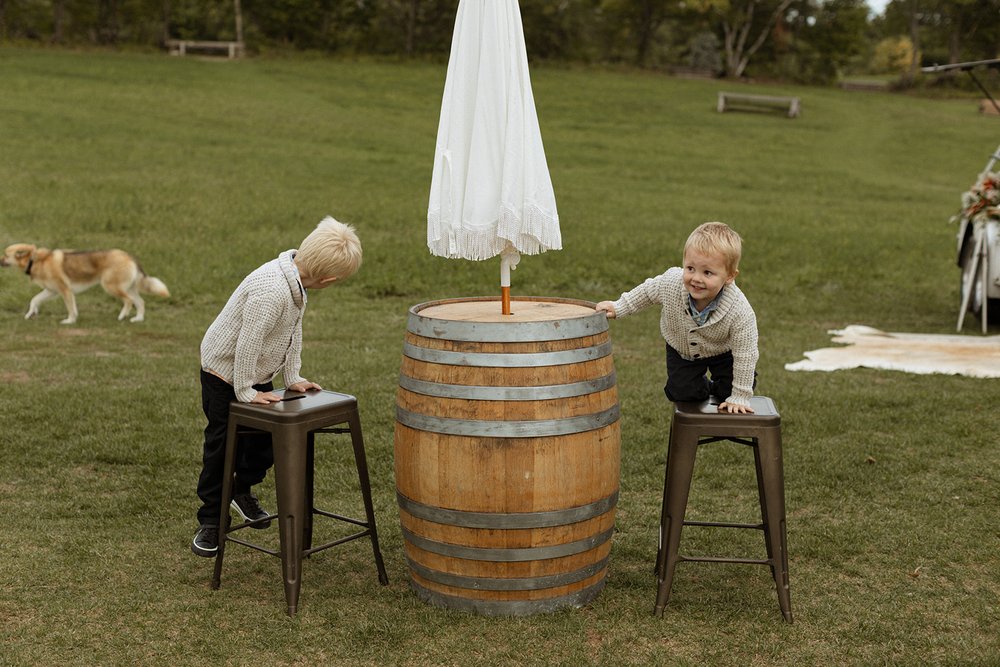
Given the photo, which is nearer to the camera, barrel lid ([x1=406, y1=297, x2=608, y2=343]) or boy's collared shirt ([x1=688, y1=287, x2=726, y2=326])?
barrel lid ([x1=406, y1=297, x2=608, y2=343])

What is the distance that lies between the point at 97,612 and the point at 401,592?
1274mm

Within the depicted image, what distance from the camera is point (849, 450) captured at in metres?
6.79

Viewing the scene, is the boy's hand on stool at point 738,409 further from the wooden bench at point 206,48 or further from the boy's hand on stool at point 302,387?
the wooden bench at point 206,48

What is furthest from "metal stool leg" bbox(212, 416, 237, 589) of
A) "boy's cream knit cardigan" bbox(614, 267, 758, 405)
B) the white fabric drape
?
"boy's cream knit cardigan" bbox(614, 267, 758, 405)

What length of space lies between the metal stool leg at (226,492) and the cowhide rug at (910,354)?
5701mm

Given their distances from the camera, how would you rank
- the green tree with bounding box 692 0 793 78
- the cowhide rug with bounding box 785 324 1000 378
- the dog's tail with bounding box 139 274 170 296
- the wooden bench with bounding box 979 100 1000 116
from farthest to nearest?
the green tree with bounding box 692 0 793 78
the wooden bench with bounding box 979 100 1000 116
the dog's tail with bounding box 139 274 170 296
the cowhide rug with bounding box 785 324 1000 378

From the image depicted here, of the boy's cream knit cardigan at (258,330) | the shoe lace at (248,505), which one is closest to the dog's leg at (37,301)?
the shoe lace at (248,505)

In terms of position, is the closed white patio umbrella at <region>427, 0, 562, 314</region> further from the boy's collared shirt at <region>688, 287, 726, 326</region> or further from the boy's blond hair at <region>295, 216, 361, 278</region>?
the boy's collared shirt at <region>688, 287, 726, 326</region>

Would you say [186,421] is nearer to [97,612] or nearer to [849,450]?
[97,612]

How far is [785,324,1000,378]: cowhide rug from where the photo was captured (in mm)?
9031

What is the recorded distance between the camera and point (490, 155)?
4.60 metres

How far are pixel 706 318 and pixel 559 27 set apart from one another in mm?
45401

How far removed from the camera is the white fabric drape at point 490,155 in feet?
14.9

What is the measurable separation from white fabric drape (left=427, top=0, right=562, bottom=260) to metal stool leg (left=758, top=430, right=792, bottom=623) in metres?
1.23
